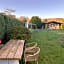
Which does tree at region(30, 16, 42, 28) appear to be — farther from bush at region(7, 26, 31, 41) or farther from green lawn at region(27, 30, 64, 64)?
bush at region(7, 26, 31, 41)

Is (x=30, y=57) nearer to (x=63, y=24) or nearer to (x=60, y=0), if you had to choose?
(x=60, y=0)

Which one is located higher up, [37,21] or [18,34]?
[37,21]

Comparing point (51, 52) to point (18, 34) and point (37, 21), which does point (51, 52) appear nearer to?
point (18, 34)

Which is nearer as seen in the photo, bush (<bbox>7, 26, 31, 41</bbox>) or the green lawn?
the green lawn

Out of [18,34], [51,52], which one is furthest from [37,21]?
[51,52]

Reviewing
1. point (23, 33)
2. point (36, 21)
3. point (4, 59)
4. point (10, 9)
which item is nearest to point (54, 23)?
point (36, 21)

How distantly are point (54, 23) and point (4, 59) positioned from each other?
32314 millimetres

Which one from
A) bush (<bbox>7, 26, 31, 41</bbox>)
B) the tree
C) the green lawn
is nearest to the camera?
the green lawn

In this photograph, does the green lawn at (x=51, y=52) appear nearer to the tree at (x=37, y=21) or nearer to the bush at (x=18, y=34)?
the bush at (x=18, y=34)

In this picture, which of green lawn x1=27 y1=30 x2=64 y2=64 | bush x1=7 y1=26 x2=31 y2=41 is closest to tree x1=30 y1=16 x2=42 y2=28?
green lawn x1=27 y1=30 x2=64 y2=64

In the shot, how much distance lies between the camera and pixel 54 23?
33625 millimetres

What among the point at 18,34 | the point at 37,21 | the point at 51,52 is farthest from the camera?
the point at 37,21

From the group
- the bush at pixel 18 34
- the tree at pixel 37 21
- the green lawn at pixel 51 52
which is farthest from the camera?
the tree at pixel 37 21

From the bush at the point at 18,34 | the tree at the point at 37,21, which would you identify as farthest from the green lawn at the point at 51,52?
the tree at the point at 37,21
